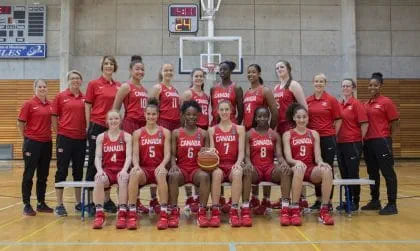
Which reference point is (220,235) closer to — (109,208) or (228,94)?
(228,94)

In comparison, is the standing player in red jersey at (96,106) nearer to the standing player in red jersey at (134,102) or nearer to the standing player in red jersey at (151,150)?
the standing player in red jersey at (134,102)

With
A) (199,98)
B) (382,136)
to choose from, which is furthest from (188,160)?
(382,136)

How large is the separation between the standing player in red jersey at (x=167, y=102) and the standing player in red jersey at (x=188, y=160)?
0.46m

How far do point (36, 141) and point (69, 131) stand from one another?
0.48 meters

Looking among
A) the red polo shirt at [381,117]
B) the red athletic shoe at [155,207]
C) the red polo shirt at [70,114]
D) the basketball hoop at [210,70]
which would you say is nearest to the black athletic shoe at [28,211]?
the red polo shirt at [70,114]

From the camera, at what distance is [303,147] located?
531 cm

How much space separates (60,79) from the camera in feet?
49.7

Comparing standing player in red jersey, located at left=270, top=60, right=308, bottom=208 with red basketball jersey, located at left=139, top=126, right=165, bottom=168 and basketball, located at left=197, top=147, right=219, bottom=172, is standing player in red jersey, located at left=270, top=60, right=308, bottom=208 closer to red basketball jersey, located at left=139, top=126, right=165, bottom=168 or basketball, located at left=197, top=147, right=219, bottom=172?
basketball, located at left=197, top=147, right=219, bottom=172

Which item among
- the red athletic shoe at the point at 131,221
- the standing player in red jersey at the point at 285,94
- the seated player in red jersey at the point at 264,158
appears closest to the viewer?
the red athletic shoe at the point at 131,221

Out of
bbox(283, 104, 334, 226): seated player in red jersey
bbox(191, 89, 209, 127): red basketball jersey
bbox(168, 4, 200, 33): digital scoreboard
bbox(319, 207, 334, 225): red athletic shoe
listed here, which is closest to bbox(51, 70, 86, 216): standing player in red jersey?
bbox(191, 89, 209, 127): red basketball jersey

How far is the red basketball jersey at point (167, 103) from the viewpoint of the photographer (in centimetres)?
573

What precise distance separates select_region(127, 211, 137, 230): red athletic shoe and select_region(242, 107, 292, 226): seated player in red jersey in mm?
1216

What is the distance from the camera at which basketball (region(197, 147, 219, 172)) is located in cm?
493

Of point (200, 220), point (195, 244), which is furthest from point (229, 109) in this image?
point (195, 244)
